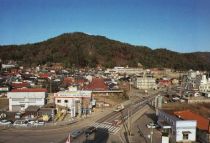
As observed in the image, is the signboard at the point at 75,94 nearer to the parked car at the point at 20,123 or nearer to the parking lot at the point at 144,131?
the parking lot at the point at 144,131

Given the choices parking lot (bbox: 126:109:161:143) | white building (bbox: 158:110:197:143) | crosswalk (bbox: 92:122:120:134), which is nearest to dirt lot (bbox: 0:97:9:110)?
Answer: crosswalk (bbox: 92:122:120:134)

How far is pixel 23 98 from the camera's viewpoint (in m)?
36.4

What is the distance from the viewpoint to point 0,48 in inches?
5246

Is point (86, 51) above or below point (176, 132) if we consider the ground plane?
above

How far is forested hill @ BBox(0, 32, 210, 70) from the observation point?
4459 inches

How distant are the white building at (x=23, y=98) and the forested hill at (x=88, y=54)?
2543 inches

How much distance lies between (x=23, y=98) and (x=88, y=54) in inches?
3319

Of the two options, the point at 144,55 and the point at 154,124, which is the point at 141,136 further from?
the point at 144,55

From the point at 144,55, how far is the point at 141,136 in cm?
11353

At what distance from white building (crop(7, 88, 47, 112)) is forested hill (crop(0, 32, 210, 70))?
6459 centimetres

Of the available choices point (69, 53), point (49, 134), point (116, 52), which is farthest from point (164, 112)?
point (116, 52)

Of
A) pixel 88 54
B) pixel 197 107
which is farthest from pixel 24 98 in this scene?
pixel 88 54

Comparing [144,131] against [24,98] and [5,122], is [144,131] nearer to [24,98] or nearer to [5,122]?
[5,122]

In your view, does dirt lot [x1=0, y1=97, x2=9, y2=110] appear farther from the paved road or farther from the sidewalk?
the sidewalk
